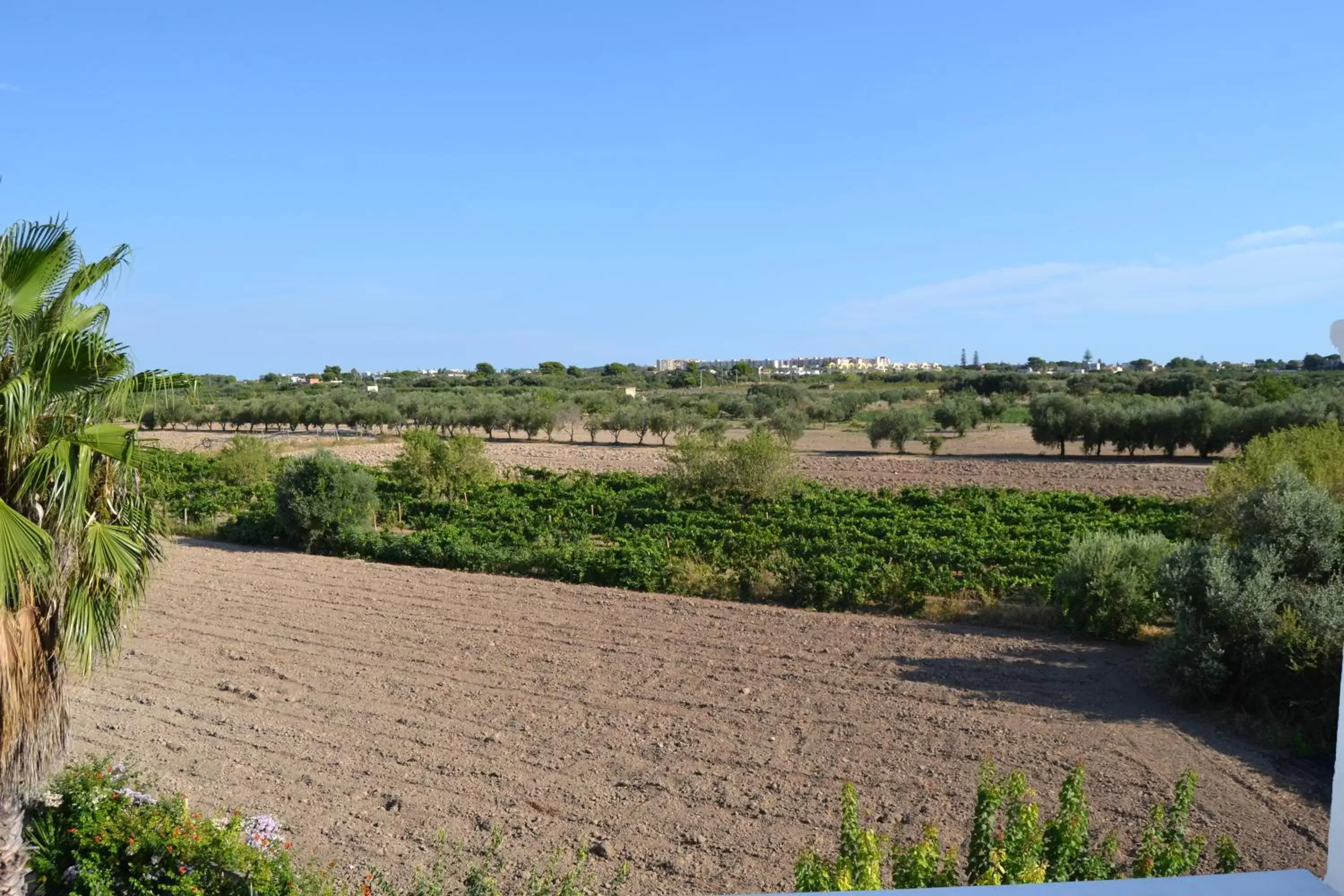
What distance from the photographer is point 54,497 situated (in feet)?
15.3

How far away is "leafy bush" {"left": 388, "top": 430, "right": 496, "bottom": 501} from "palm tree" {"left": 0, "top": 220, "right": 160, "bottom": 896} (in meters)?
22.0

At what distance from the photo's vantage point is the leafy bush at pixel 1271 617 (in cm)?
961

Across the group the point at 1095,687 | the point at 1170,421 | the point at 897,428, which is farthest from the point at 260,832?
the point at 897,428

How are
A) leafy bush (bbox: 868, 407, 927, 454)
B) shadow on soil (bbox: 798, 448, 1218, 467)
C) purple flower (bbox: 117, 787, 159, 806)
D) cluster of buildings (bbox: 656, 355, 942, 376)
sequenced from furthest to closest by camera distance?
1. cluster of buildings (bbox: 656, 355, 942, 376)
2. leafy bush (bbox: 868, 407, 927, 454)
3. shadow on soil (bbox: 798, 448, 1218, 467)
4. purple flower (bbox: 117, 787, 159, 806)

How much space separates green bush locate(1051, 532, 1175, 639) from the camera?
43.2 ft

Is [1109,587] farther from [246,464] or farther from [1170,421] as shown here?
[1170,421]

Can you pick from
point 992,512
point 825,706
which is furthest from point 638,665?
point 992,512

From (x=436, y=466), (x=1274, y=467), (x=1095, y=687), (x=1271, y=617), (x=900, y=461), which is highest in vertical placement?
(x=1274, y=467)

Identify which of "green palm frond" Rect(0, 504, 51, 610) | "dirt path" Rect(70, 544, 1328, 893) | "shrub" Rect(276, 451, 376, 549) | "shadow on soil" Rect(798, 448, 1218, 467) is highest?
"green palm frond" Rect(0, 504, 51, 610)

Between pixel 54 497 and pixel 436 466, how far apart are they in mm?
23199

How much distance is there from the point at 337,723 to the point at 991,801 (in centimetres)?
702

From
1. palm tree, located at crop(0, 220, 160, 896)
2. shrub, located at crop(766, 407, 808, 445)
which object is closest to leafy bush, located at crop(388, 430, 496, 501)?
shrub, located at crop(766, 407, 808, 445)

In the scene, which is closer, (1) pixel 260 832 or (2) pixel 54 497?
(2) pixel 54 497

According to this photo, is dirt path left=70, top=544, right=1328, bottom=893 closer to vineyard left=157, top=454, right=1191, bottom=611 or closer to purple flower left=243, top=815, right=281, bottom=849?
purple flower left=243, top=815, right=281, bottom=849
